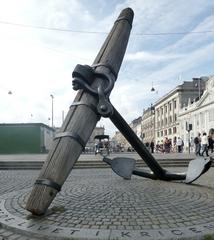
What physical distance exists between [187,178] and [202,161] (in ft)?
2.16

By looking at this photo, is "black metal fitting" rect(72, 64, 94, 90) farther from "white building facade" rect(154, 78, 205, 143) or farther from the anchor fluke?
"white building facade" rect(154, 78, 205, 143)

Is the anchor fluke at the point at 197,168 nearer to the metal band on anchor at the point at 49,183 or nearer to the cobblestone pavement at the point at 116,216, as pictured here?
the cobblestone pavement at the point at 116,216

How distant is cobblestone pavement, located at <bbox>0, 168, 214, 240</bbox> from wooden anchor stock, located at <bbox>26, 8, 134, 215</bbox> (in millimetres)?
389

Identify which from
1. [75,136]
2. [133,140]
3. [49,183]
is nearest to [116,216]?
[49,183]

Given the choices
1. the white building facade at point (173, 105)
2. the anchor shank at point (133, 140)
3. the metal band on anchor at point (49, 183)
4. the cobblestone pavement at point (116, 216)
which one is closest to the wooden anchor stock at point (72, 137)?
the metal band on anchor at point (49, 183)

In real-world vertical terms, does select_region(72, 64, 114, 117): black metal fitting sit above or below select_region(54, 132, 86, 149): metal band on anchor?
above

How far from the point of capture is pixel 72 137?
5082mm

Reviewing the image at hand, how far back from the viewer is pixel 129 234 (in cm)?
409

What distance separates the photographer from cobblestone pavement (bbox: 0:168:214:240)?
4.13 metres

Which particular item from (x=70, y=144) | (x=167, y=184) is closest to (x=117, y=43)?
(x=70, y=144)

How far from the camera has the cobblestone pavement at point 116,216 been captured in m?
4.13

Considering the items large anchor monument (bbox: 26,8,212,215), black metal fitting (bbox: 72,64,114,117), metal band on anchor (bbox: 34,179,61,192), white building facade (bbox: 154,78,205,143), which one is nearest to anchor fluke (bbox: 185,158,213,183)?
large anchor monument (bbox: 26,8,212,215)

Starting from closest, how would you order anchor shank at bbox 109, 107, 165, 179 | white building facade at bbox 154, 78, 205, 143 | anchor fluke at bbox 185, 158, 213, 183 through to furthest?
anchor shank at bbox 109, 107, 165, 179 → anchor fluke at bbox 185, 158, 213, 183 → white building facade at bbox 154, 78, 205, 143

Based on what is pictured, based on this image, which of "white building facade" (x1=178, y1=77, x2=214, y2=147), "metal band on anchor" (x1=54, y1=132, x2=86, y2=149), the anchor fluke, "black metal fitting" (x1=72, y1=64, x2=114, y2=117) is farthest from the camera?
"white building facade" (x1=178, y1=77, x2=214, y2=147)
